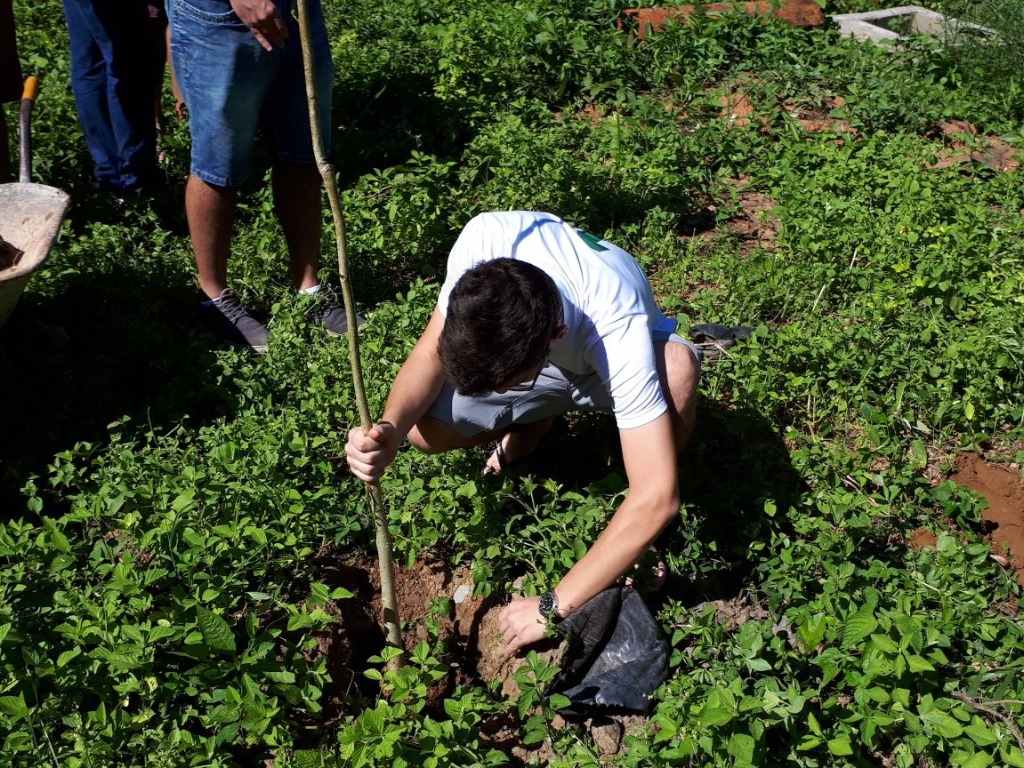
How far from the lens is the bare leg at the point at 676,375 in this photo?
3301 mm

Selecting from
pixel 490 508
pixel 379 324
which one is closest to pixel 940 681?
pixel 490 508

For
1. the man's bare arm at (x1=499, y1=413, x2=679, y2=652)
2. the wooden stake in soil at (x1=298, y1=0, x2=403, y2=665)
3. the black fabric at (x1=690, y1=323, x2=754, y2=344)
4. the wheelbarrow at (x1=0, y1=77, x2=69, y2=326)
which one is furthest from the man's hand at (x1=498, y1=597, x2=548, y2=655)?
the wheelbarrow at (x1=0, y1=77, x2=69, y2=326)

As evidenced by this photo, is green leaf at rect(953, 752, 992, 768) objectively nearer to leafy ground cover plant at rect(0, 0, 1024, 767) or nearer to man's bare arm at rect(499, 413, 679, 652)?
leafy ground cover plant at rect(0, 0, 1024, 767)

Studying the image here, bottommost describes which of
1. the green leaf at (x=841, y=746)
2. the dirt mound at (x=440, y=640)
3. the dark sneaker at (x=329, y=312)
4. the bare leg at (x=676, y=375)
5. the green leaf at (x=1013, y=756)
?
the dirt mound at (x=440, y=640)

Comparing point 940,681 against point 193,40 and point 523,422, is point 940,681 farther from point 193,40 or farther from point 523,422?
point 193,40

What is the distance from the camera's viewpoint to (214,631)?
2686mm

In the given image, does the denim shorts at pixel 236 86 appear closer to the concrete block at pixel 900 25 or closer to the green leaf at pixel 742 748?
the green leaf at pixel 742 748

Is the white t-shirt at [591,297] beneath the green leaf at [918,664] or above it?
above

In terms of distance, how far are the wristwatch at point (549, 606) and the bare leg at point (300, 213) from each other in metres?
2.30

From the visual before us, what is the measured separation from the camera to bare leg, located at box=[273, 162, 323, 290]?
4.48 metres

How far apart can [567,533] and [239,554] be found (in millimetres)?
1041

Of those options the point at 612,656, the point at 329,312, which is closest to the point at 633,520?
the point at 612,656

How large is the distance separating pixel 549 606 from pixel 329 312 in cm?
218

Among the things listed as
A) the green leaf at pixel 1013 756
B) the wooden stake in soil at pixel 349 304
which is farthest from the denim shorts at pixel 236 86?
the green leaf at pixel 1013 756
